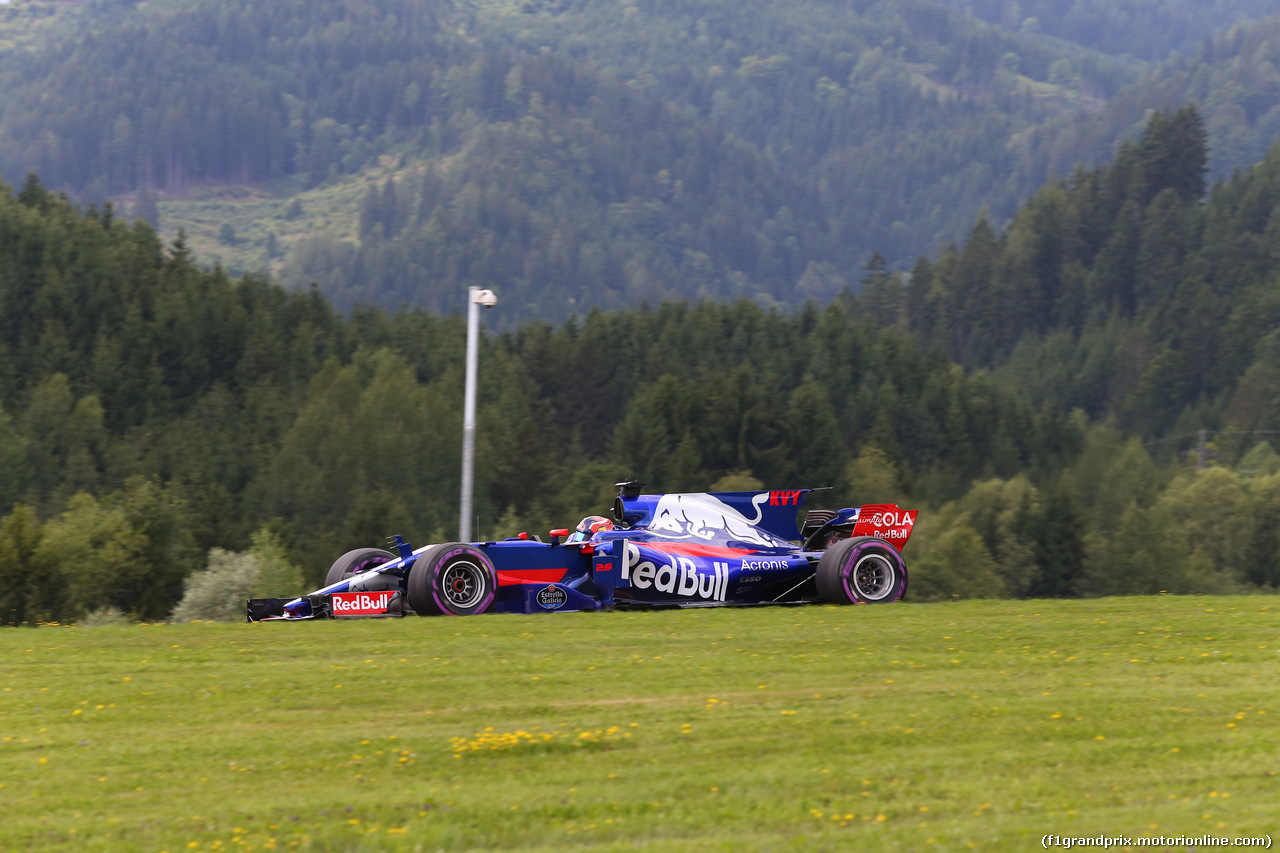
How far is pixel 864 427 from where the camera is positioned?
11262 centimetres

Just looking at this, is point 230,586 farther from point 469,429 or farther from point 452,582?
point 452,582

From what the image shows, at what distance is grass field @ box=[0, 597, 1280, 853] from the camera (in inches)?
356

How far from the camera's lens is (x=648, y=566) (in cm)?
1930

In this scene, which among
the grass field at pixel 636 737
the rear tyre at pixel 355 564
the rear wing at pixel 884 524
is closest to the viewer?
the grass field at pixel 636 737

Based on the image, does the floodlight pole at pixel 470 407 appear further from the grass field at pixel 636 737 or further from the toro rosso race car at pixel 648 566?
the grass field at pixel 636 737

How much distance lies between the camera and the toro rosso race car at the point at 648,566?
60.0ft

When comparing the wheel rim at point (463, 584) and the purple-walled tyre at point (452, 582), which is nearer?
the purple-walled tyre at point (452, 582)

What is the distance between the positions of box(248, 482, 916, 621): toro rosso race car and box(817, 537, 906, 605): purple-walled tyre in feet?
0.04

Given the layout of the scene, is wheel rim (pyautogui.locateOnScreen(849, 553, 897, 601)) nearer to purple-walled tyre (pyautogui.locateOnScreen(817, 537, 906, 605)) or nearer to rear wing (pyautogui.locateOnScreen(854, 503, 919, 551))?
purple-walled tyre (pyautogui.locateOnScreen(817, 537, 906, 605))

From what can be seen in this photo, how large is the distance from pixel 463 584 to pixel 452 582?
6.9 inches

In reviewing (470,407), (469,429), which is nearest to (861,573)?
(469,429)

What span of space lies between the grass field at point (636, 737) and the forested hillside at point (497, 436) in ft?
86.6

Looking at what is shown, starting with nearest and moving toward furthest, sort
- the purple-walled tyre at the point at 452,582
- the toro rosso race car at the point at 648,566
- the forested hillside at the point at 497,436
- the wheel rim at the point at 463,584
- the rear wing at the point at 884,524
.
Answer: the purple-walled tyre at the point at 452,582, the wheel rim at the point at 463,584, the toro rosso race car at the point at 648,566, the rear wing at the point at 884,524, the forested hillside at the point at 497,436

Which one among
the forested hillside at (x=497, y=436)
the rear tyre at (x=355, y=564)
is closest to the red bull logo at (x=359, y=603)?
the rear tyre at (x=355, y=564)
